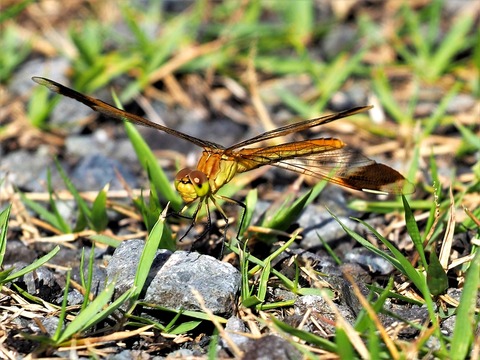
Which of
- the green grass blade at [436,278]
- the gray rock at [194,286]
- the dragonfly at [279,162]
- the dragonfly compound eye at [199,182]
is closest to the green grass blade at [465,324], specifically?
the green grass blade at [436,278]

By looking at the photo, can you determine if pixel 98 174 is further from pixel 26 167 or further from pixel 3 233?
pixel 3 233

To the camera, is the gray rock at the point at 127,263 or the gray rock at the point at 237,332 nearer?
the gray rock at the point at 237,332

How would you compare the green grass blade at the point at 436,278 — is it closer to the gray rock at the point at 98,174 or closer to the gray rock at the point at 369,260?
the gray rock at the point at 369,260

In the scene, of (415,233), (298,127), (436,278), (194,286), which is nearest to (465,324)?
(436,278)

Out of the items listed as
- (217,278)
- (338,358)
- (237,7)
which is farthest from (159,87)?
(338,358)

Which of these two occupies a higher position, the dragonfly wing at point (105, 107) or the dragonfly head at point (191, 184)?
the dragonfly wing at point (105, 107)

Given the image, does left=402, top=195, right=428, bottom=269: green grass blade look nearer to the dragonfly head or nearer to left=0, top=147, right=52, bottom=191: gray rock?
the dragonfly head

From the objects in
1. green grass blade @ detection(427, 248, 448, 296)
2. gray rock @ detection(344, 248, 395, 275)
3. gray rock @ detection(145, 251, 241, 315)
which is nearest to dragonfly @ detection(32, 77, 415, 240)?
gray rock @ detection(344, 248, 395, 275)

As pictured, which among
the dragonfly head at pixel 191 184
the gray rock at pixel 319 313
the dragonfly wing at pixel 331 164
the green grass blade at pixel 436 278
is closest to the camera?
the gray rock at pixel 319 313
